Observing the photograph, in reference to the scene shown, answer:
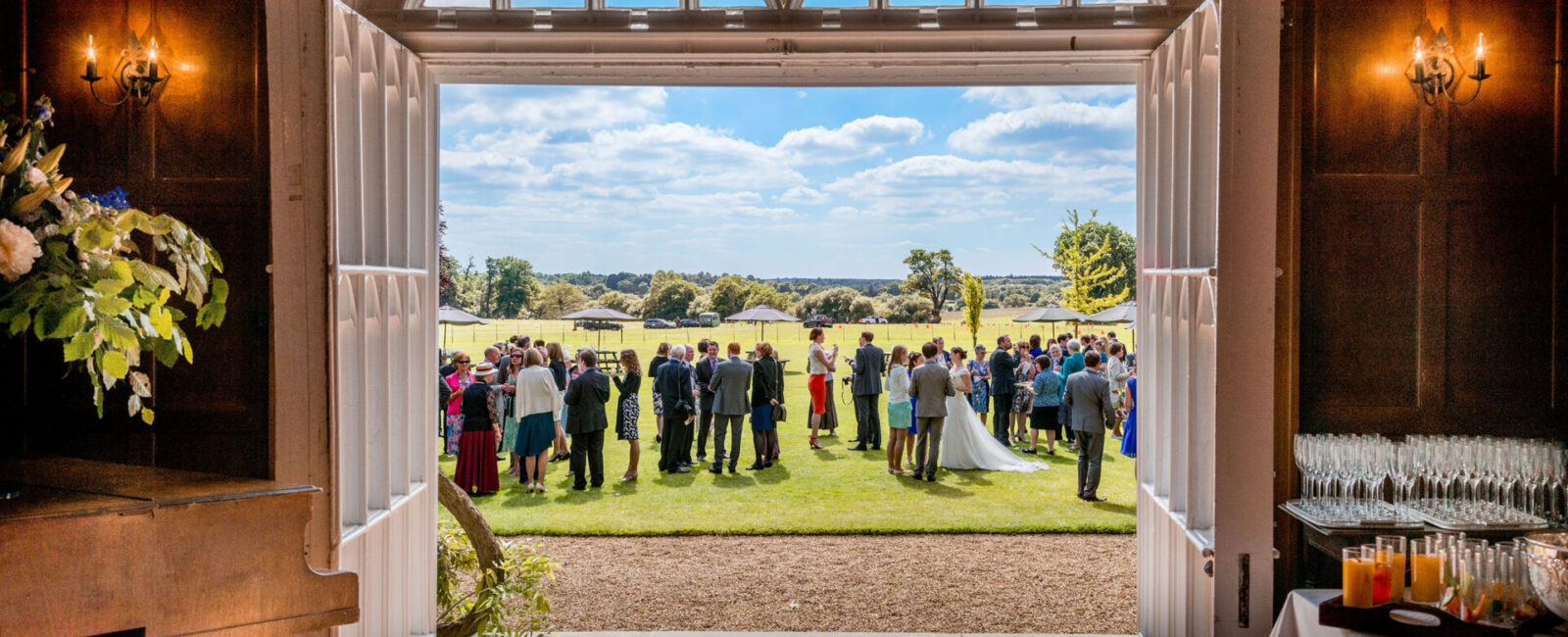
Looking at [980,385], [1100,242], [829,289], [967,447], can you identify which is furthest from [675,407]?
[1100,242]

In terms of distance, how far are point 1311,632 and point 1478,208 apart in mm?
1540

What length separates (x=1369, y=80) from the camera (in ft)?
8.98

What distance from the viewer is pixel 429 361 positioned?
136 inches

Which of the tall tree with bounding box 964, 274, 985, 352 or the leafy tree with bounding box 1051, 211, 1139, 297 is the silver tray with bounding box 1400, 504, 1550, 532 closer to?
the tall tree with bounding box 964, 274, 985, 352

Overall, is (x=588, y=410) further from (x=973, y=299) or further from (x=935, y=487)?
(x=973, y=299)

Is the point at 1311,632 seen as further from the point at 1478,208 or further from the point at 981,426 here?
the point at 981,426

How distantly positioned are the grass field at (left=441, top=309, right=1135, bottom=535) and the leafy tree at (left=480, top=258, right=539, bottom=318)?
1930 cm

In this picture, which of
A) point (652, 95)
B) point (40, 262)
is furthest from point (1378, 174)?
point (652, 95)

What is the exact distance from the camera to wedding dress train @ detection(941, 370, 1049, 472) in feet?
30.9

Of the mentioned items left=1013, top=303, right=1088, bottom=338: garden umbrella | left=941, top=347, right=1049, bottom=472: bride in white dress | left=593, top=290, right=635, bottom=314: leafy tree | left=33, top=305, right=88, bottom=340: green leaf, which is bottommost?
left=941, top=347, right=1049, bottom=472: bride in white dress

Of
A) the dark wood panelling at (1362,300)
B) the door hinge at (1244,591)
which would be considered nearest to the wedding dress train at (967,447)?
the dark wood panelling at (1362,300)

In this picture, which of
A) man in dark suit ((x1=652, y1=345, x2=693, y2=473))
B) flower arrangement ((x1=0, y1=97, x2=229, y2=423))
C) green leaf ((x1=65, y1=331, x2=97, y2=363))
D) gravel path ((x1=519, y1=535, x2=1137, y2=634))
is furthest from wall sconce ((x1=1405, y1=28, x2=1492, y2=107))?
man in dark suit ((x1=652, y1=345, x2=693, y2=473))

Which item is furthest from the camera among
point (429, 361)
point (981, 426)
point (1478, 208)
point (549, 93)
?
point (549, 93)

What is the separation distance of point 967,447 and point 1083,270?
20292 mm
